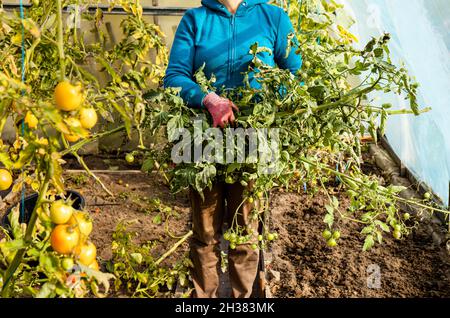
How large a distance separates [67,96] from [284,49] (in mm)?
1042

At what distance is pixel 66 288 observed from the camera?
102 cm

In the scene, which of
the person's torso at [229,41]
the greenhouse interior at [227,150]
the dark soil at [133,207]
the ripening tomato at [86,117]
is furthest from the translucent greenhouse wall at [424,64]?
the ripening tomato at [86,117]

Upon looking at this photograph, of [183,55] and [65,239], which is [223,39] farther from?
[65,239]

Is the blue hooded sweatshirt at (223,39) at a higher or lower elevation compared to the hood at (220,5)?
lower

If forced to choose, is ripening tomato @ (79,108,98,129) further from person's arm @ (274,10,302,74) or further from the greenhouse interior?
person's arm @ (274,10,302,74)

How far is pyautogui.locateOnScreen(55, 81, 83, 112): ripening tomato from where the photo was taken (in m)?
0.99

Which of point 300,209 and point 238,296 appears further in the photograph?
point 300,209

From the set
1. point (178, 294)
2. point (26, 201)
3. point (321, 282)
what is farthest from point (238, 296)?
point (26, 201)

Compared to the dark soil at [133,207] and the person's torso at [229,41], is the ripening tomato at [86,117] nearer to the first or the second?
the person's torso at [229,41]

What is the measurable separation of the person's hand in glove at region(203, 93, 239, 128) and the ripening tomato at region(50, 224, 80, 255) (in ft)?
2.13

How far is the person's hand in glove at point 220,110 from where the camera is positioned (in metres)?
1.56

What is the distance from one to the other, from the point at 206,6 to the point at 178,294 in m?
1.16

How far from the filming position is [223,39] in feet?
5.87
